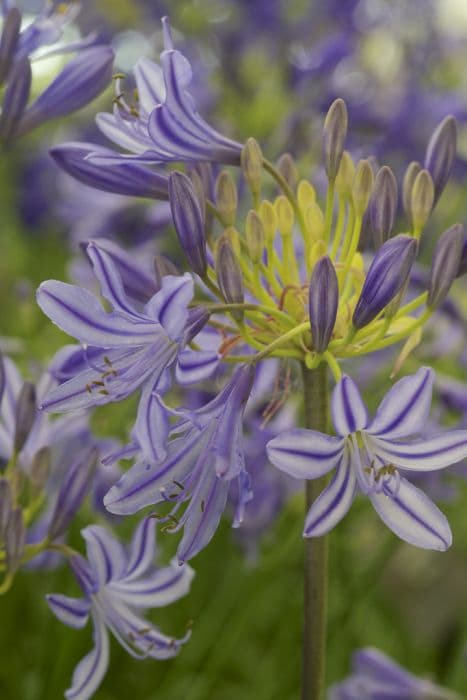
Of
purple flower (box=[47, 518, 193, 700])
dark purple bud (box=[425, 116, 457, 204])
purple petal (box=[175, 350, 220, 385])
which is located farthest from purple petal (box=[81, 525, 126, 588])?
dark purple bud (box=[425, 116, 457, 204])

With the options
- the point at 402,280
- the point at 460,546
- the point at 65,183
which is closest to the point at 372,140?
the point at 65,183

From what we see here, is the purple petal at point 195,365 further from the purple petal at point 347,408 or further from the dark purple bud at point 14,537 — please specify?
the dark purple bud at point 14,537

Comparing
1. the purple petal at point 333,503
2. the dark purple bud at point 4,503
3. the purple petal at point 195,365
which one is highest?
the purple petal at point 195,365

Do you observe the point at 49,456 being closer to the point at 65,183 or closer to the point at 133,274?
the point at 133,274

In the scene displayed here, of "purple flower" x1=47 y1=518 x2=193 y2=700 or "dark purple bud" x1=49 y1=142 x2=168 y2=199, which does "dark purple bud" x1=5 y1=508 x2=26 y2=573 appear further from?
"dark purple bud" x1=49 y1=142 x2=168 y2=199

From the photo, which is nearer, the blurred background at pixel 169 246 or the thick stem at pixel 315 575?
the thick stem at pixel 315 575

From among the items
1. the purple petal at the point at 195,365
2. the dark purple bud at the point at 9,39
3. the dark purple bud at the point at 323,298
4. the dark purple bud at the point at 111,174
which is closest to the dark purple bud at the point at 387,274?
the dark purple bud at the point at 323,298
